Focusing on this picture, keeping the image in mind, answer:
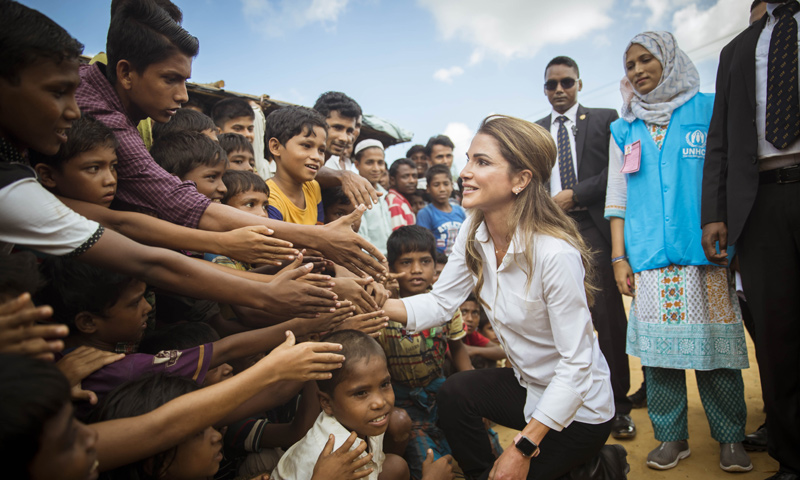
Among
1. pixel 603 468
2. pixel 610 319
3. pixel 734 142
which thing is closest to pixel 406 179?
pixel 610 319

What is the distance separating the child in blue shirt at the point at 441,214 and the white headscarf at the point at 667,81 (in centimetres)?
247

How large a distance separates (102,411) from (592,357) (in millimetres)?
2146

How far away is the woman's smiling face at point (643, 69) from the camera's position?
134 inches

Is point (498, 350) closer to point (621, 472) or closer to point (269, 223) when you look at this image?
point (621, 472)

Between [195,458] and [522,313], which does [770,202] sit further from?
[195,458]

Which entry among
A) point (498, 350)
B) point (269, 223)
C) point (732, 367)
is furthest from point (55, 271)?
point (732, 367)

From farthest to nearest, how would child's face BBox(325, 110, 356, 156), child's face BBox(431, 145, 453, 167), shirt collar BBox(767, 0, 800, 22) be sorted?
child's face BBox(431, 145, 453, 167)
child's face BBox(325, 110, 356, 156)
shirt collar BBox(767, 0, 800, 22)

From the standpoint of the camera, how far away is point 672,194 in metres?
3.21

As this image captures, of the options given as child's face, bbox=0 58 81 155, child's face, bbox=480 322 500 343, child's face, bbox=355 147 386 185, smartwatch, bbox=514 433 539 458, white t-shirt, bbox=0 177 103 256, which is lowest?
child's face, bbox=480 322 500 343

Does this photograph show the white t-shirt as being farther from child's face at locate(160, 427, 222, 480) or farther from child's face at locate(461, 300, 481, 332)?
child's face at locate(461, 300, 481, 332)

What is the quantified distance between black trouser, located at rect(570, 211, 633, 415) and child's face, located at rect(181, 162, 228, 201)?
3.01m

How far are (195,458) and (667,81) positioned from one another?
3.74m

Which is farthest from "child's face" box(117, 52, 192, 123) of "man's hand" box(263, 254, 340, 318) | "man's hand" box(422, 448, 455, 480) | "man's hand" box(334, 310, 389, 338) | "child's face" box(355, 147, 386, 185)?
"child's face" box(355, 147, 386, 185)

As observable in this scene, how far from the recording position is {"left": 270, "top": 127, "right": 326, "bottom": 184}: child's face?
3.38 metres
